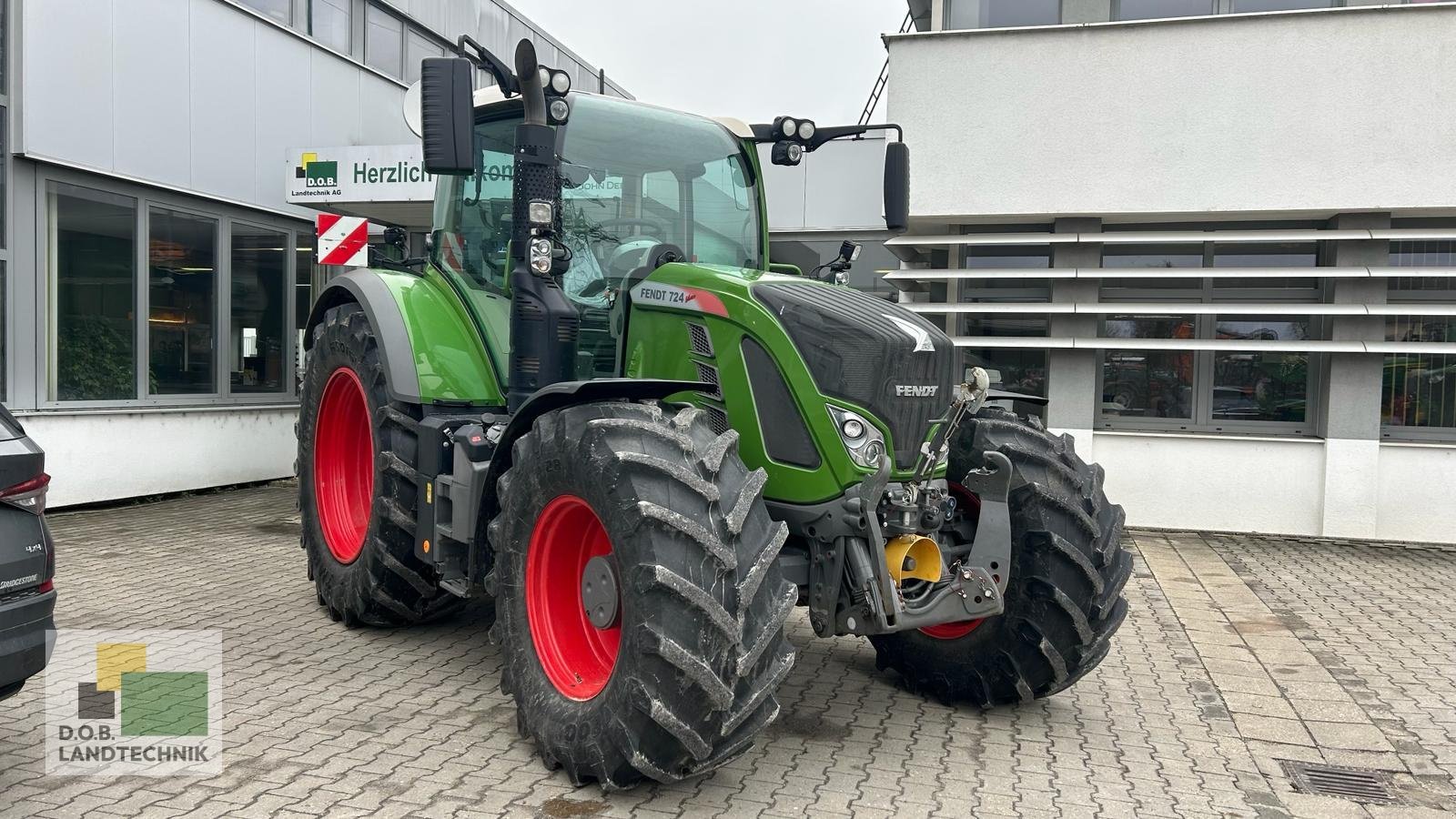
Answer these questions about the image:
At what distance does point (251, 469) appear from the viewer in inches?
434

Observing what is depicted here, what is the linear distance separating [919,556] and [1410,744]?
2.43 metres

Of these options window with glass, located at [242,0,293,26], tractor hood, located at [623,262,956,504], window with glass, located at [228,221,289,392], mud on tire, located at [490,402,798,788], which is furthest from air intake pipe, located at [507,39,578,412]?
window with glass, located at [242,0,293,26]

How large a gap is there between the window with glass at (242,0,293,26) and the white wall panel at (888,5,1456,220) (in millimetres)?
6274

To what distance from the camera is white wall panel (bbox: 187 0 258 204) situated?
10.0 meters

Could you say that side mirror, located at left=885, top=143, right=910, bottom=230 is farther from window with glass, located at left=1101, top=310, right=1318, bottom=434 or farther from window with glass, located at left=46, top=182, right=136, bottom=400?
window with glass, located at left=46, top=182, right=136, bottom=400

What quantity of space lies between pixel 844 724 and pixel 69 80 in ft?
26.2

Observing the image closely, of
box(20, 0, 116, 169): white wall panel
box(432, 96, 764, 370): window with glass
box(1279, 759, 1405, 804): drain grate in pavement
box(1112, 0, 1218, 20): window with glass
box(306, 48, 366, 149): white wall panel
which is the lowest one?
box(1279, 759, 1405, 804): drain grate in pavement

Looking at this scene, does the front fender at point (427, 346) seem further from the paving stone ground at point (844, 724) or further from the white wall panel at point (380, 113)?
the white wall panel at point (380, 113)

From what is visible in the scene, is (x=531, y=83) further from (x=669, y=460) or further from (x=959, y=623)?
(x=959, y=623)

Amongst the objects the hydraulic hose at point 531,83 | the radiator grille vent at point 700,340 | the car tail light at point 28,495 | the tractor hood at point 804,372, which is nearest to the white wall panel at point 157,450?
the car tail light at point 28,495

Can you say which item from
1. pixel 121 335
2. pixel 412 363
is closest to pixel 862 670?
pixel 412 363

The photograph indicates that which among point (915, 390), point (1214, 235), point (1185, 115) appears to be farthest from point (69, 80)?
point (1214, 235)

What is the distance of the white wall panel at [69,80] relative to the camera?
840 cm

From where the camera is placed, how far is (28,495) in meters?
3.49
